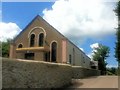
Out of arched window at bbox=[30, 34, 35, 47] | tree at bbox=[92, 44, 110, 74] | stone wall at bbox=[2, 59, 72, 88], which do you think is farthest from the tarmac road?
tree at bbox=[92, 44, 110, 74]

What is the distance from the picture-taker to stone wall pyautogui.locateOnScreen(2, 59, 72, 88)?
1414cm

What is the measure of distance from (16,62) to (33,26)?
3279cm

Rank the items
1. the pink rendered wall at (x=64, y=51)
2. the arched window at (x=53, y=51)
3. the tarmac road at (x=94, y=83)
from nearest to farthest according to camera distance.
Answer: the tarmac road at (x=94, y=83) → the pink rendered wall at (x=64, y=51) → the arched window at (x=53, y=51)

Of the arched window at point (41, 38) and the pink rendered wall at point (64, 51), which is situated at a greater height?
the arched window at point (41, 38)

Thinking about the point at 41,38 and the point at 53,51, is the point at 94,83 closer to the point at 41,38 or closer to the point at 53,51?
the point at 53,51

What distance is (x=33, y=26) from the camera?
155ft

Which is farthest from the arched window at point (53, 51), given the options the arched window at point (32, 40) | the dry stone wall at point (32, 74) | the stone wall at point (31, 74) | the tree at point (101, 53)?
the tree at point (101, 53)

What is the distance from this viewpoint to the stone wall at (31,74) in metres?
14.1

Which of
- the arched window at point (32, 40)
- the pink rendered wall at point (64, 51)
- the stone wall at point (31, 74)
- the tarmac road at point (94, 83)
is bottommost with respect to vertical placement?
the tarmac road at point (94, 83)

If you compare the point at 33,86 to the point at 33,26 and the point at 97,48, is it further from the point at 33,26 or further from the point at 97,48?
the point at 97,48

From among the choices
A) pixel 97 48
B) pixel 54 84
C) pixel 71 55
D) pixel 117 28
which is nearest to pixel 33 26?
pixel 71 55

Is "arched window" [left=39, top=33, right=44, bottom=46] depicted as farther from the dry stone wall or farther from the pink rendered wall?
the dry stone wall

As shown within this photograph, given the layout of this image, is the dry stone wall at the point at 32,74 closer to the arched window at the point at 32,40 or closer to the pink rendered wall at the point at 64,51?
the pink rendered wall at the point at 64,51

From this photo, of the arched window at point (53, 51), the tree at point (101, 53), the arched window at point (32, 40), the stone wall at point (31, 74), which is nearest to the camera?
the stone wall at point (31, 74)
